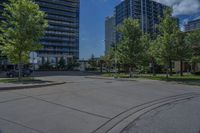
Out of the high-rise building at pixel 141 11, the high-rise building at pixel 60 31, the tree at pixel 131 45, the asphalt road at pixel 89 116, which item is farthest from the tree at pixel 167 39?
the high-rise building at pixel 60 31

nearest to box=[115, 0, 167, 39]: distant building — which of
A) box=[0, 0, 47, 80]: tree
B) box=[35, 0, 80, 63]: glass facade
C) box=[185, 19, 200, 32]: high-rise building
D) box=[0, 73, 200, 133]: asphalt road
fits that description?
box=[185, 19, 200, 32]: high-rise building

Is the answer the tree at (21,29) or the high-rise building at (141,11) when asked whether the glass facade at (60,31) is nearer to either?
the high-rise building at (141,11)

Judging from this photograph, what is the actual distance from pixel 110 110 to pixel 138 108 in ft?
4.84

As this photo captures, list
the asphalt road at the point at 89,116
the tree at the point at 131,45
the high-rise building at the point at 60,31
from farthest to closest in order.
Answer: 1. the high-rise building at the point at 60,31
2. the tree at the point at 131,45
3. the asphalt road at the point at 89,116

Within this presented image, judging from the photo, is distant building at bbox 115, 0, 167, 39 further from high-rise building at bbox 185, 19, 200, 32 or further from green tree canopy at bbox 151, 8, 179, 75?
green tree canopy at bbox 151, 8, 179, 75

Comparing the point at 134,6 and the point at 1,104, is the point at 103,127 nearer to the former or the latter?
the point at 1,104

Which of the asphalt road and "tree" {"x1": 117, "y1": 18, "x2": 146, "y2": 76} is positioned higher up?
"tree" {"x1": 117, "y1": 18, "x2": 146, "y2": 76}

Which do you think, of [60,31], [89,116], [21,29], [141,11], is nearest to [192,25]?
[141,11]

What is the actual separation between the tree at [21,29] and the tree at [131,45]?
560 inches

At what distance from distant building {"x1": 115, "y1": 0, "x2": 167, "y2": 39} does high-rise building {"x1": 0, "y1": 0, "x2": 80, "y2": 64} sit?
3910 cm

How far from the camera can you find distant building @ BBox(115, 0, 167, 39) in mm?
95438

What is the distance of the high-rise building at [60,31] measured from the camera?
129 meters

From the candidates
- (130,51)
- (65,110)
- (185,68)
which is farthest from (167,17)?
(185,68)

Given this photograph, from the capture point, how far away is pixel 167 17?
32000 mm
